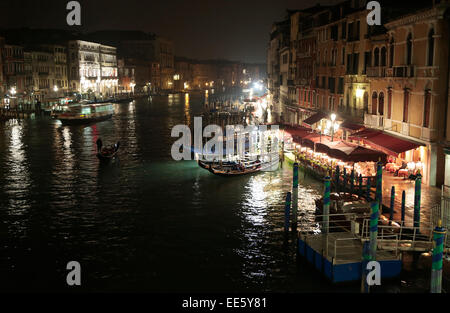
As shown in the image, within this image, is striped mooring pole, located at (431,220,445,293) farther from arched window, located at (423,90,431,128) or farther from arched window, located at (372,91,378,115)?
arched window, located at (372,91,378,115)

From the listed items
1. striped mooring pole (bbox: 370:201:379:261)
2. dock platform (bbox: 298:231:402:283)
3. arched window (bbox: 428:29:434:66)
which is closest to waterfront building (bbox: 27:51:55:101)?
arched window (bbox: 428:29:434:66)

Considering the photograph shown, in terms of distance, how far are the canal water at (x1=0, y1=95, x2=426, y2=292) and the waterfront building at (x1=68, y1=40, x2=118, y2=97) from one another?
6303 centimetres

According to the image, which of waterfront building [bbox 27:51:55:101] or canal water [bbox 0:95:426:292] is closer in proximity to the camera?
canal water [bbox 0:95:426:292]

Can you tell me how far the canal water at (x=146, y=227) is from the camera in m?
15.0

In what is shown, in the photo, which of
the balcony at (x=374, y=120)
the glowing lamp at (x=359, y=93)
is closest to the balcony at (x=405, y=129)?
the balcony at (x=374, y=120)

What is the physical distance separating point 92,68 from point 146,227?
291 ft

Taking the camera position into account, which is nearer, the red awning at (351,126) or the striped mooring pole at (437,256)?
the striped mooring pole at (437,256)

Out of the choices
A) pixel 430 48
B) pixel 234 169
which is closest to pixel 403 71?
pixel 430 48

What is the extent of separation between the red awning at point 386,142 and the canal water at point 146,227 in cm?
332

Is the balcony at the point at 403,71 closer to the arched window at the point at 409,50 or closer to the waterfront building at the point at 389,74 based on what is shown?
the waterfront building at the point at 389,74

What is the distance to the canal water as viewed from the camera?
15.0 m

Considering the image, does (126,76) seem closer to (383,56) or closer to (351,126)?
(351,126)
